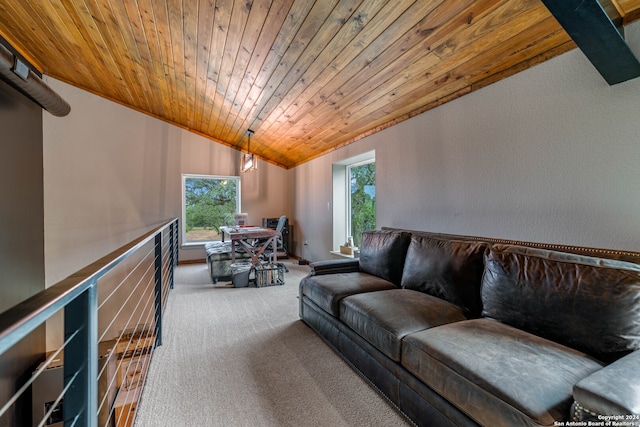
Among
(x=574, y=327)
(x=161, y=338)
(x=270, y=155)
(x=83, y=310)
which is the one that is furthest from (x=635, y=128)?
(x=270, y=155)

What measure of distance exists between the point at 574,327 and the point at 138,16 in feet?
12.6

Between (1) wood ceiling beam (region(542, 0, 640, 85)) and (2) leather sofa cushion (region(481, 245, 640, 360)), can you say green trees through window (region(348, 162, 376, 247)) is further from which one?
Result: (1) wood ceiling beam (region(542, 0, 640, 85))

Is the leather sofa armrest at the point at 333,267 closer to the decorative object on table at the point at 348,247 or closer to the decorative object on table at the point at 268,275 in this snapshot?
the decorative object on table at the point at 348,247

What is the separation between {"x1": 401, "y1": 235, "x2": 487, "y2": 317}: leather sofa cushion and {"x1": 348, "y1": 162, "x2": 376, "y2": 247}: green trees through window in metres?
1.65

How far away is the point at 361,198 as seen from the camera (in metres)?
4.40

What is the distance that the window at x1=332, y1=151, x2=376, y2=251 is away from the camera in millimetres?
4242

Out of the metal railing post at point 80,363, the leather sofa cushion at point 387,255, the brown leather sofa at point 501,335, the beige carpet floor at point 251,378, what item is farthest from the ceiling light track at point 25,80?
the leather sofa cushion at point 387,255

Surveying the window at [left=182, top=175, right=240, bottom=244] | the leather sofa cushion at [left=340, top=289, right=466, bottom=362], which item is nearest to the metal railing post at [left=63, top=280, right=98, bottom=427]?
the leather sofa cushion at [left=340, top=289, right=466, bottom=362]

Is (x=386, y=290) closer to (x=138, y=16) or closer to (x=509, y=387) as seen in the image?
(x=509, y=387)

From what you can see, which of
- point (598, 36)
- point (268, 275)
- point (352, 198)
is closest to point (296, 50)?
point (598, 36)

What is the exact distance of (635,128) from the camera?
1.54 m

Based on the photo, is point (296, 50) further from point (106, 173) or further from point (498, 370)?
point (106, 173)

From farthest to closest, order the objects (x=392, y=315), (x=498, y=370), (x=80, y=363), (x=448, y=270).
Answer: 1. (x=448, y=270)
2. (x=392, y=315)
3. (x=498, y=370)
4. (x=80, y=363)

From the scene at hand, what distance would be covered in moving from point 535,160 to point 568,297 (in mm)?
1035
